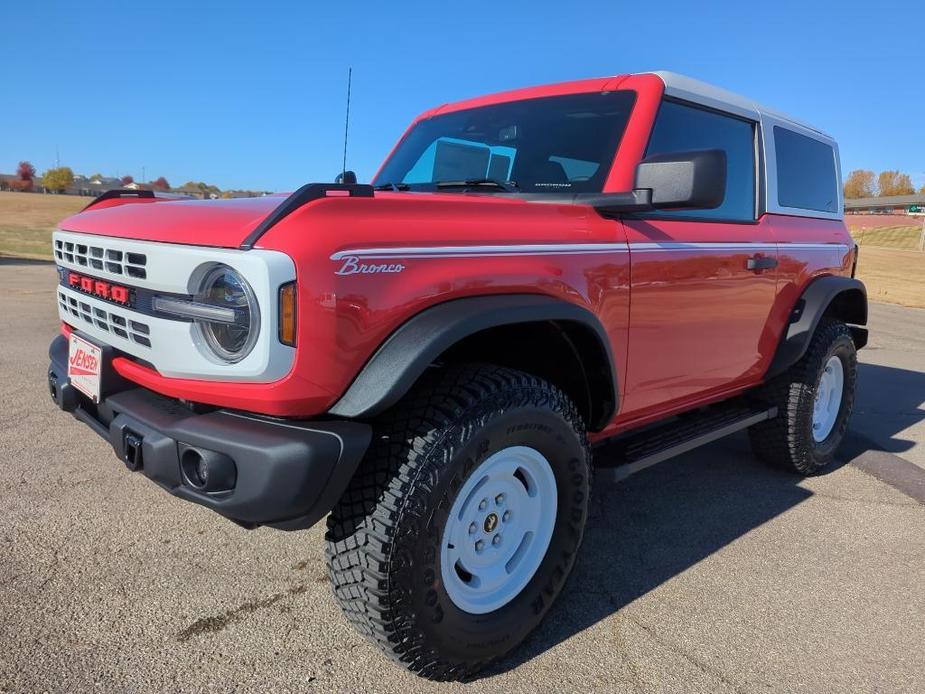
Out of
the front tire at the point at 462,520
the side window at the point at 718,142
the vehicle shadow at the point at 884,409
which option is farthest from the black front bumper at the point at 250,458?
the vehicle shadow at the point at 884,409

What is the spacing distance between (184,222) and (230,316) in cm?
44

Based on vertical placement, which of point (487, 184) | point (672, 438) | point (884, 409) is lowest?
point (884, 409)

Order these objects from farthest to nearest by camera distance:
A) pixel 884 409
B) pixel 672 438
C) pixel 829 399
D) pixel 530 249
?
pixel 884 409 < pixel 829 399 < pixel 672 438 < pixel 530 249

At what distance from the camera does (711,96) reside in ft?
10.9

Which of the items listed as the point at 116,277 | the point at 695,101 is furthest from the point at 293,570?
the point at 695,101

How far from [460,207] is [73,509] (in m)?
2.36

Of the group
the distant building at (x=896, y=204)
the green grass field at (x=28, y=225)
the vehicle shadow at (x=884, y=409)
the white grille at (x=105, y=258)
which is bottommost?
the vehicle shadow at (x=884, y=409)

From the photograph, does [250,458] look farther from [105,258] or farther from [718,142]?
[718,142]

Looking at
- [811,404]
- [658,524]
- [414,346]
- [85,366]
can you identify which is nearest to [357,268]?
[414,346]

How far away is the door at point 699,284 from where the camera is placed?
2.82 meters

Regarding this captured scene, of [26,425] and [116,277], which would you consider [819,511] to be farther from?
[26,425]

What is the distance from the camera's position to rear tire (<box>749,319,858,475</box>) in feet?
13.1

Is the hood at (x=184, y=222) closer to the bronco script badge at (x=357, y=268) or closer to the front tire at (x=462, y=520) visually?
the bronco script badge at (x=357, y=268)

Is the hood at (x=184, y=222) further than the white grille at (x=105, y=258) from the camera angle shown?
No
